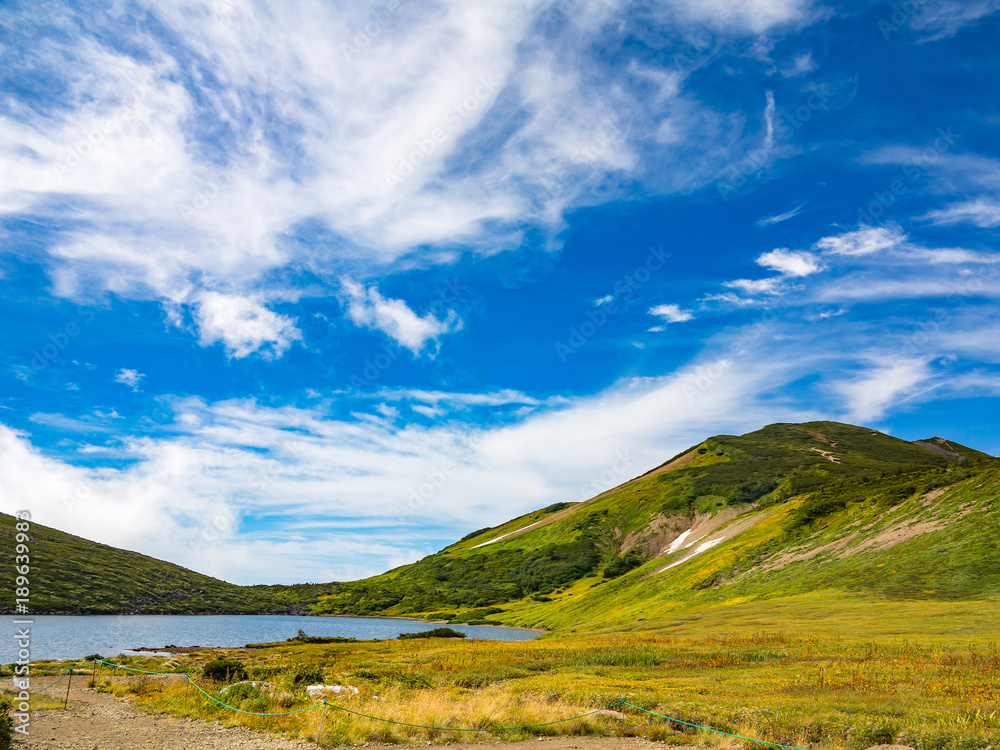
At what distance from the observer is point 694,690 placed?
24.1 meters

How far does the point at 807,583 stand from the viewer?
71.3m

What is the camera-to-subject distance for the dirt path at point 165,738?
55.0 feet

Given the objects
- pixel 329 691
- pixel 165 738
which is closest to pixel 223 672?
pixel 329 691

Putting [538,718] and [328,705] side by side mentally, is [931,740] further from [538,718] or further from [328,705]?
[328,705]

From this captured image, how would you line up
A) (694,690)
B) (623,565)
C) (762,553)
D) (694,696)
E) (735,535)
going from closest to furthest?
(694,696)
(694,690)
(762,553)
(735,535)
(623,565)

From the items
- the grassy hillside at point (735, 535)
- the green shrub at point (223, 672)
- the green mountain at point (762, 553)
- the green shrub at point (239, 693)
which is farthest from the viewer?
the grassy hillside at point (735, 535)

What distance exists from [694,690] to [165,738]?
20.6 metres

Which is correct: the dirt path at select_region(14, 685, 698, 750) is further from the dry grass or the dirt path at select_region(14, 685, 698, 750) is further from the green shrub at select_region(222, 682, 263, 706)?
the green shrub at select_region(222, 682, 263, 706)

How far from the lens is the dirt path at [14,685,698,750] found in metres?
16.8

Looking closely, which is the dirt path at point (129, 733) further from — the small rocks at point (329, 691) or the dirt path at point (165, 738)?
the small rocks at point (329, 691)

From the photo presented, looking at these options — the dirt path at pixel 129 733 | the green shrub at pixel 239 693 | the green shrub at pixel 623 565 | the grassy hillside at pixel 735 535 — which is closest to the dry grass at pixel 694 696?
the green shrub at pixel 239 693

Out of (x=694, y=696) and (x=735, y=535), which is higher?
(x=735, y=535)

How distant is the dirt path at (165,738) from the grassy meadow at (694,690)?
32.5 inches

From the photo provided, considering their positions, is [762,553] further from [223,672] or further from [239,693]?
[239,693]
